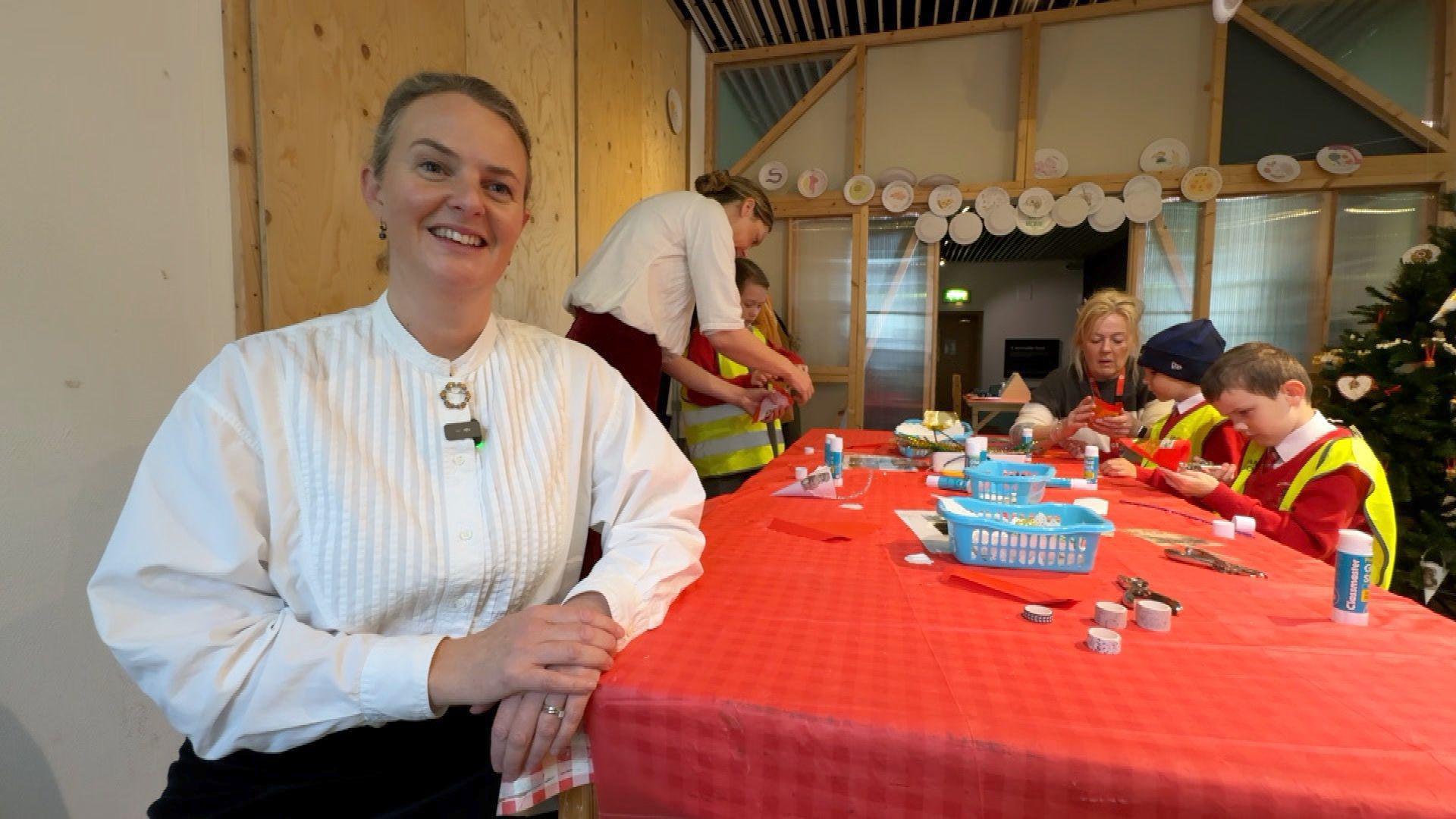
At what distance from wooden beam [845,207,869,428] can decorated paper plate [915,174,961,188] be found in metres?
0.52

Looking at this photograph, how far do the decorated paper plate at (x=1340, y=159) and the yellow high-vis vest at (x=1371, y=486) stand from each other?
171 inches

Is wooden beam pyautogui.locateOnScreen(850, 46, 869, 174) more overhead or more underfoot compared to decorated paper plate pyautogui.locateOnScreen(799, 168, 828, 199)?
more overhead

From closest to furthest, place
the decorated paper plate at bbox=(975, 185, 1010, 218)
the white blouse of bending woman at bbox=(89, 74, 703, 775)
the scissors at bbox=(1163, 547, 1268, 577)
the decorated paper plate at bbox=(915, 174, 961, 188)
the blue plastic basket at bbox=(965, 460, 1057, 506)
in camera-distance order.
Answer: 1. the white blouse of bending woman at bbox=(89, 74, 703, 775)
2. the scissors at bbox=(1163, 547, 1268, 577)
3. the blue plastic basket at bbox=(965, 460, 1057, 506)
4. the decorated paper plate at bbox=(975, 185, 1010, 218)
5. the decorated paper plate at bbox=(915, 174, 961, 188)

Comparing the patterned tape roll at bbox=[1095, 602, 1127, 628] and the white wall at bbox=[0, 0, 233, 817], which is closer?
the patterned tape roll at bbox=[1095, 602, 1127, 628]

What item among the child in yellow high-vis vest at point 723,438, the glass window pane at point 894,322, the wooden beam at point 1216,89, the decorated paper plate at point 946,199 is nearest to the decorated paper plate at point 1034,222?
the decorated paper plate at point 946,199

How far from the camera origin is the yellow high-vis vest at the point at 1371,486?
1.58 meters

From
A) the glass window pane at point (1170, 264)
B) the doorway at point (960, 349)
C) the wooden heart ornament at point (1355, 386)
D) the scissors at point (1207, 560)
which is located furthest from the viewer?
the doorway at point (960, 349)

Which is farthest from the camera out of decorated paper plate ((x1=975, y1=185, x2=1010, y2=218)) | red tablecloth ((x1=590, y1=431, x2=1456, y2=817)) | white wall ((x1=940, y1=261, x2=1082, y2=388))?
white wall ((x1=940, y1=261, x2=1082, y2=388))

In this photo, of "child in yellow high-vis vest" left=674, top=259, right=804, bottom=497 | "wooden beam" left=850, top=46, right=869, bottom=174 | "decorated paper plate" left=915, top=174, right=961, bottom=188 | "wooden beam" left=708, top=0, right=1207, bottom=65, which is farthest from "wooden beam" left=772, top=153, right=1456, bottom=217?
"child in yellow high-vis vest" left=674, top=259, right=804, bottom=497

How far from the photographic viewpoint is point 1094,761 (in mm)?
608

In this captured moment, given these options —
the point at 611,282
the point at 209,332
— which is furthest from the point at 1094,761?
the point at 209,332

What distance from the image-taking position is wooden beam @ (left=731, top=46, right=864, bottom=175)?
18.0ft

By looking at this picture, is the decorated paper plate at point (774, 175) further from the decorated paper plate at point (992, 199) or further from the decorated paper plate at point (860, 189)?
the decorated paper plate at point (992, 199)

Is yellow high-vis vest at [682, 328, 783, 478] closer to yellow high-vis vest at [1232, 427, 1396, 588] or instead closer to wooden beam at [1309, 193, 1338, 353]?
yellow high-vis vest at [1232, 427, 1396, 588]
